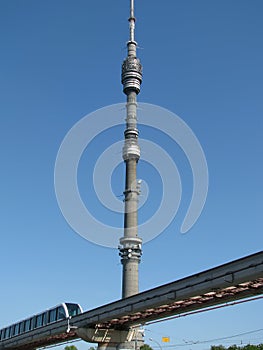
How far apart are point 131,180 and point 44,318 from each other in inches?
1864

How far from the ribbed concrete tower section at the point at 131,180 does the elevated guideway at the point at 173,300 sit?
38383mm

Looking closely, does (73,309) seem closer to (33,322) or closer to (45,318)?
(45,318)

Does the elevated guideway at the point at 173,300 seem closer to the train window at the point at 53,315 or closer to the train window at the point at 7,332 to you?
the train window at the point at 53,315

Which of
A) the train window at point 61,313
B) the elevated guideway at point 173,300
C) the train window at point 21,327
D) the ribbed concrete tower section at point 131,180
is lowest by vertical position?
the elevated guideway at point 173,300

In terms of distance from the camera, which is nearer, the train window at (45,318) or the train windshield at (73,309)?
the train windshield at (73,309)

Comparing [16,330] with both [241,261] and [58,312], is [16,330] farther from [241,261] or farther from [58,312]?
[241,261]

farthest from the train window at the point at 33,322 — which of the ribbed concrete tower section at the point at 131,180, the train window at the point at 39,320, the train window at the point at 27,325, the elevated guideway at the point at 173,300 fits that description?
the ribbed concrete tower section at the point at 131,180

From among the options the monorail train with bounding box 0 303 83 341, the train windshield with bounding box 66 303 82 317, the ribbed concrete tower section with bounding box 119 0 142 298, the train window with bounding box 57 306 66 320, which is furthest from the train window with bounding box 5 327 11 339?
the train windshield with bounding box 66 303 82 317

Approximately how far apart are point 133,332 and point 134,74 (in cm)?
7669

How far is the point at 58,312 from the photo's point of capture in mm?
59094

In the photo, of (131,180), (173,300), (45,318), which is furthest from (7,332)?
(173,300)

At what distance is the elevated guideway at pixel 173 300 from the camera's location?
108 ft

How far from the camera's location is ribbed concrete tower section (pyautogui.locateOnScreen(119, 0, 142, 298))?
100 meters

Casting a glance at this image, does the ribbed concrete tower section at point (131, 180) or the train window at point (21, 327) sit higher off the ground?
the ribbed concrete tower section at point (131, 180)
